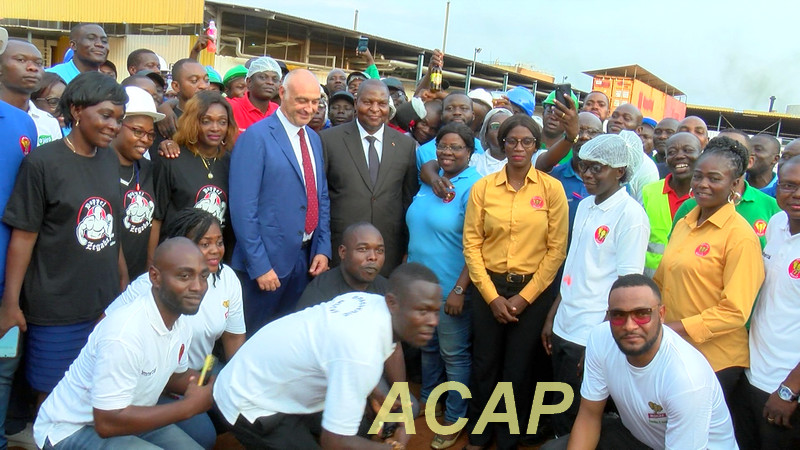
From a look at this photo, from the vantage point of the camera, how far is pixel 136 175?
374 centimetres

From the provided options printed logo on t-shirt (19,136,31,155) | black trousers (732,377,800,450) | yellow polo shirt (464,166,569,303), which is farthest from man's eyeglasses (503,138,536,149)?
printed logo on t-shirt (19,136,31,155)

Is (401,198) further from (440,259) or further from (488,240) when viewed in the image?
(488,240)

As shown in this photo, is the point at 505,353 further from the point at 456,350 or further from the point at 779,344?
the point at 779,344

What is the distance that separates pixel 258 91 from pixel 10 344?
2.90m

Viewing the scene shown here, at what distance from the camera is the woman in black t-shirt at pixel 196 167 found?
390cm

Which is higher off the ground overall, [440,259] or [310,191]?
[310,191]

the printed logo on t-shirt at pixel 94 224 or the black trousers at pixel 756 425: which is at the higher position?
the printed logo on t-shirt at pixel 94 224

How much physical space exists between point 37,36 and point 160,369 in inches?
894

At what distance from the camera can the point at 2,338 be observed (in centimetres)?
316

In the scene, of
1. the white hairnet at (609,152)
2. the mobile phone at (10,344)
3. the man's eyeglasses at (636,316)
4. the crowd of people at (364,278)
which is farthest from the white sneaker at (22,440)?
the white hairnet at (609,152)

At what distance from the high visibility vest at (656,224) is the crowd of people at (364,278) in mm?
22

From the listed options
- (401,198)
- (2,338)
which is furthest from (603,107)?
(2,338)

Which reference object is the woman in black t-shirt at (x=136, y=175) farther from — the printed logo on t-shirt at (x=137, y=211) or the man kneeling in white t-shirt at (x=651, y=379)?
the man kneeling in white t-shirt at (x=651, y=379)

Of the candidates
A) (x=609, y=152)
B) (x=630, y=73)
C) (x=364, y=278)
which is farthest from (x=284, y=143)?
(x=630, y=73)
